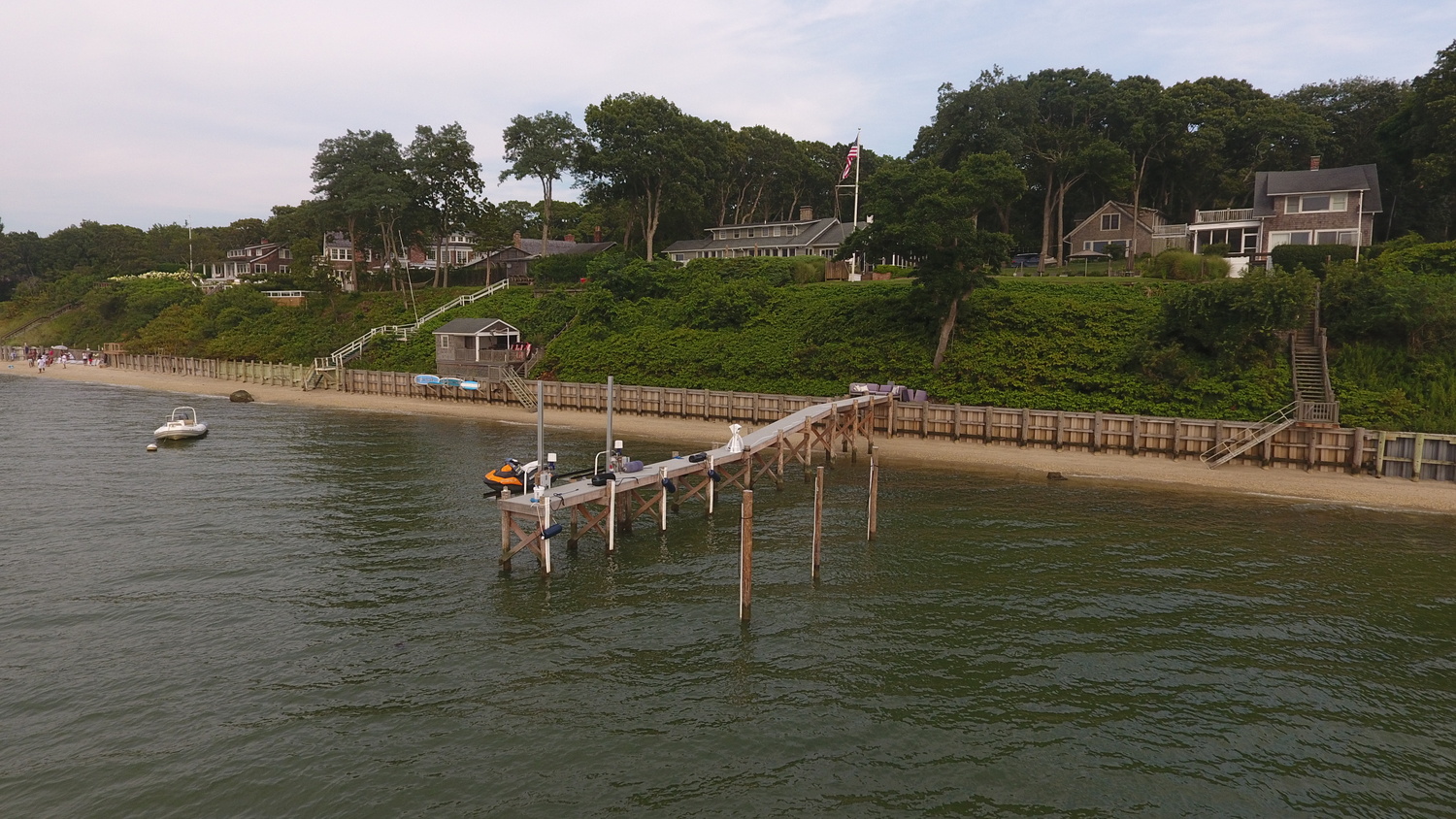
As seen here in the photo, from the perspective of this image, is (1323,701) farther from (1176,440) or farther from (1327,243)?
(1327,243)

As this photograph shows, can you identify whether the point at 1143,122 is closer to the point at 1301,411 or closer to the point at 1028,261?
the point at 1028,261

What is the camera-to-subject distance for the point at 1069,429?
133 ft

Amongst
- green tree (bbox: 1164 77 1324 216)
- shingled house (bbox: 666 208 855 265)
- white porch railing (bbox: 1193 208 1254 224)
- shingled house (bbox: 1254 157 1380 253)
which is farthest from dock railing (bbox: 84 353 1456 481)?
green tree (bbox: 1164 77 1324 216)

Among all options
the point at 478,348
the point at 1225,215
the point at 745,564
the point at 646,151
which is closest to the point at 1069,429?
the point at 745,564

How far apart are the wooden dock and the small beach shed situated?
30.1m

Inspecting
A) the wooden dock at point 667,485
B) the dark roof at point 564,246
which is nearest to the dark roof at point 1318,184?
the wooden dock at point 667,485

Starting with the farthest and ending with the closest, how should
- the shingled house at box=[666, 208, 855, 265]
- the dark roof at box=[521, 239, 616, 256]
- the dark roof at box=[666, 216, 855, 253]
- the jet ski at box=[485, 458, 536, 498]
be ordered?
the dark roof at box=[521, 239, 616, 256]
the dark roof at box=[666, 216, 855, 253]
the shingled house at box=[666, 208, 855, 265]
the jet ski at box=[485, 458, 536, 498]

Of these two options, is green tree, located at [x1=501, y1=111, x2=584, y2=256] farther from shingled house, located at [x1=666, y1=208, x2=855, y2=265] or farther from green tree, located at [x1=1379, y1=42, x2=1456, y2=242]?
green tree, located at [x1=1379, y1=42, x2=1456, y2=242]

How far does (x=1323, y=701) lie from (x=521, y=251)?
91.8 metres

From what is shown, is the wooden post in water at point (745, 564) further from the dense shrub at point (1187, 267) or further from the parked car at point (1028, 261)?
the parked car at point (1028, 261)

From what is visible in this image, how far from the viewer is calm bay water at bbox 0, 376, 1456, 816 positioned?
14.2 metres

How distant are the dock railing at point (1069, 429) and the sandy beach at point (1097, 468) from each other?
2.00 ft

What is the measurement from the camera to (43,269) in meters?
151

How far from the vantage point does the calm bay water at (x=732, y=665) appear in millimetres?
14195
